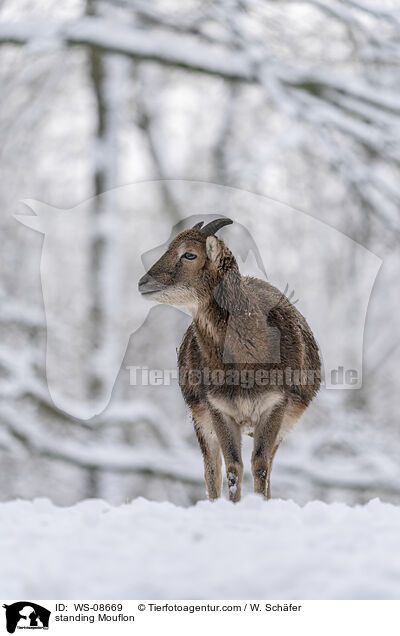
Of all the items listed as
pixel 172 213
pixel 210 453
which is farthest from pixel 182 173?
pixel 210 453

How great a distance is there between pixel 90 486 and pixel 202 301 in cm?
682

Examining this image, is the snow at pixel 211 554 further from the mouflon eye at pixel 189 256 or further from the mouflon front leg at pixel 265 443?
the mouflon eye at pixel 189 256

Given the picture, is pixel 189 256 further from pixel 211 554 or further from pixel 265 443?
pixel 211 554

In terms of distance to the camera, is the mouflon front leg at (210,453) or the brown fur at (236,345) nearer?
the brown fur at (236,345)

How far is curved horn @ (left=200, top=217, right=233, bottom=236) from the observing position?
11.4ft

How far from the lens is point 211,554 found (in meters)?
2.93

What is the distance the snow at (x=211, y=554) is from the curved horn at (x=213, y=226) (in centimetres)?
127

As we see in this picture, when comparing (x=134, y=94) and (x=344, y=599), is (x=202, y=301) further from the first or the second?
(x=134, y=94)

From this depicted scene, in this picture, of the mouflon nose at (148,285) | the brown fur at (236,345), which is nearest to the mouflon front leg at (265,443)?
the brown fur at (236,345)

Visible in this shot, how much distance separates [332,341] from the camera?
32.4ft
